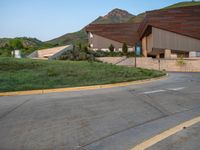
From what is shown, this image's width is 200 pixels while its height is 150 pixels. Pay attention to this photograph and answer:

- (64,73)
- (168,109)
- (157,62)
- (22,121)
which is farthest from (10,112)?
(157,62)

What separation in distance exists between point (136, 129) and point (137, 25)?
5989 cm

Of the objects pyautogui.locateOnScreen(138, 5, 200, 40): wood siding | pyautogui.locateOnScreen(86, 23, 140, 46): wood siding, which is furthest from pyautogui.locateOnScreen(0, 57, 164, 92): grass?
pyautogui.locateOnScreen(86, 23, 140, 46): wood siding

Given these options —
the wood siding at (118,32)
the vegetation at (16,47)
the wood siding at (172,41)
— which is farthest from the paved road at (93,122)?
the wood siding at (118,32)

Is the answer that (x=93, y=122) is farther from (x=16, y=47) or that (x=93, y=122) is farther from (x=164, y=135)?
(x=16, y=47)

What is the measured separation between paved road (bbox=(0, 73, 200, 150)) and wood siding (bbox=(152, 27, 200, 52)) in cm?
3706

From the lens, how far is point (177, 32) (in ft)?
150

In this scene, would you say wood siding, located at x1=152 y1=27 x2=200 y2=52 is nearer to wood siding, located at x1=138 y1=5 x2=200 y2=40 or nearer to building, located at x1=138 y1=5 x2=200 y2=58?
building, located at x1=138 y1=5 x2=200 y2=58

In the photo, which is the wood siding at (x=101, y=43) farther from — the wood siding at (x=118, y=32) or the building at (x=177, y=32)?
the building at (x=177, y=32)

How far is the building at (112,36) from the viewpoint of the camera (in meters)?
62.2

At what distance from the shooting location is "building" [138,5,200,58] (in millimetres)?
45562

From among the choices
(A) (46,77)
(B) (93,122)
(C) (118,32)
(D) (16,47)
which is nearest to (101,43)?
(C) (118,32)

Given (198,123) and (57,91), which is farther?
(57,91)

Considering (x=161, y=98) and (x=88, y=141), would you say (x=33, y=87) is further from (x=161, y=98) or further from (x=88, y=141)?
(x=88, y=141)

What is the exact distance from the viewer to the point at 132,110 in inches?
327
